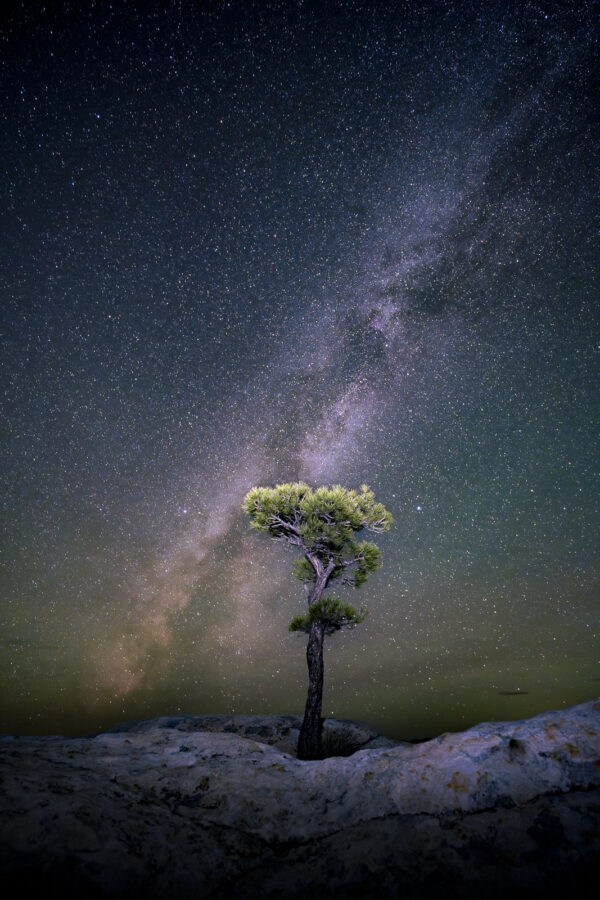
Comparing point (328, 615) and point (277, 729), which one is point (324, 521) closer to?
point (328, 615)

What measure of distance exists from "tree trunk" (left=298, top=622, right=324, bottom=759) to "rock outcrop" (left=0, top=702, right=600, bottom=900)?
422 cm

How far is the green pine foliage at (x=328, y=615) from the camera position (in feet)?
40.5

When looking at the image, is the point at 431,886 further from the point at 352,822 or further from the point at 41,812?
the point at 41,812

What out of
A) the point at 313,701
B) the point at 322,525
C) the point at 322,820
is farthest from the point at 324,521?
the point at 322,820

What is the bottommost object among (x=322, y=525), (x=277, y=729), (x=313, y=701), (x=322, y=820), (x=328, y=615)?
(x=277, y=729)

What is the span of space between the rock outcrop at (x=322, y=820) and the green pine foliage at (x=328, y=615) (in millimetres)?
5236

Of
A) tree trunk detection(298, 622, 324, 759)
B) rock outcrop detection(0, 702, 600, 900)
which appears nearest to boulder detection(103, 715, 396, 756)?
tree trunk detection(298, 622, 324, 759)

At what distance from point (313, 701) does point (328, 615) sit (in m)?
2.46

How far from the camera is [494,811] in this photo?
4.78 metres

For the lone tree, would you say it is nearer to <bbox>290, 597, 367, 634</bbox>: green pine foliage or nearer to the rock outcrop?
<bbox>290, 597, 367, 634</bbox>: green pine foliage

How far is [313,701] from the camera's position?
36.7 feet

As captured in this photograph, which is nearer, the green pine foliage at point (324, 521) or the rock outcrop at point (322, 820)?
the rock outcrop at point (322, 820)

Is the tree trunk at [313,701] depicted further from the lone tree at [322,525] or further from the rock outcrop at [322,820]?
the rock outcrop at [322,820]

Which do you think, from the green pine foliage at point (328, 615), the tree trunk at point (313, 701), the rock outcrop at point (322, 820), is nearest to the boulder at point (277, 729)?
the tree trunk at point (313, 701)
